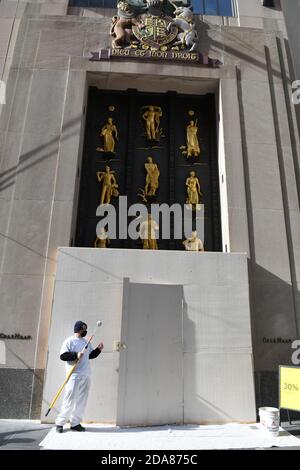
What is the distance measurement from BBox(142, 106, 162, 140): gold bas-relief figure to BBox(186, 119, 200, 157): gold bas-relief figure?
41.8 inches

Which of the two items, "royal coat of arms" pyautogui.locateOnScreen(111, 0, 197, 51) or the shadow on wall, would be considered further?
"royal coat of arms" pyautogui.locateOnScreen(111, 0, 197, 51)

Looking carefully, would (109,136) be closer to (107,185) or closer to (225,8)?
(107,185)

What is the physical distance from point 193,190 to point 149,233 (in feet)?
6.95

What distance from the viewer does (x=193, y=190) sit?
12258mm

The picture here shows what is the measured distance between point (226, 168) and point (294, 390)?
6472mm

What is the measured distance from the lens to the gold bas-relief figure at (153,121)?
12.9 meters

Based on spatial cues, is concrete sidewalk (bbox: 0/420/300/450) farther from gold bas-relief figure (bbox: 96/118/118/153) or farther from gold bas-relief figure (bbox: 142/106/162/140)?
gold bas-relief figure (bbox: 142/106/162/140)

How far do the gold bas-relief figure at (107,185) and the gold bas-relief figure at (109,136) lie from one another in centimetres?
75

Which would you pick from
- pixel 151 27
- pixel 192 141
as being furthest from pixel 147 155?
pixel 151 27

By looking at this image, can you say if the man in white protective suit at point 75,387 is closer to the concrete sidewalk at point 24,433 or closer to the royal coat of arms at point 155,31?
the concrete sidewalk at point 24,433

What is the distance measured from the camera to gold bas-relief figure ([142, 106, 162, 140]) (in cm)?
1290

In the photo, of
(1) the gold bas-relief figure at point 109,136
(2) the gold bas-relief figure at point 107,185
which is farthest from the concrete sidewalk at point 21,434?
(1) the gold bas-relief figure at point 109,136

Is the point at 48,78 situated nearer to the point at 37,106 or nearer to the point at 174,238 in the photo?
the point at 37,106

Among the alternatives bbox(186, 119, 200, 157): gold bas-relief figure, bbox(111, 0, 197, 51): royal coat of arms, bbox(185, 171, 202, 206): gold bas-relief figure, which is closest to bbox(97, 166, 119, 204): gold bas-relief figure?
bbox(185, 171, 202, 206): gold bas-relief figure
